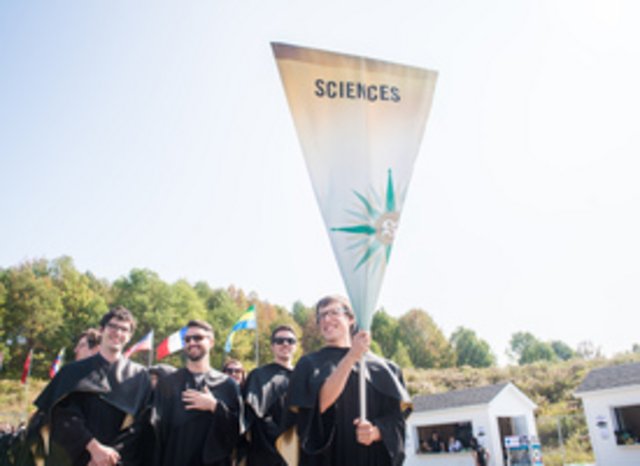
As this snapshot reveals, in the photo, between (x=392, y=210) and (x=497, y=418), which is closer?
(x=392, y=210)

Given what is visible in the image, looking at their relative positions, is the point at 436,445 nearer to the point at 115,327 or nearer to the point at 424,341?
the point at 115,327

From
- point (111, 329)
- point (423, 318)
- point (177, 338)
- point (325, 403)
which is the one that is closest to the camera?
point (325, 403)

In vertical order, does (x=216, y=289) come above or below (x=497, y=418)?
above

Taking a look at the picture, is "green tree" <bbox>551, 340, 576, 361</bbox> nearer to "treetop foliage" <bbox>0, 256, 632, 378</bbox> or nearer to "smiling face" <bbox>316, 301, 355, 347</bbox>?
"treetop foliage" <bbox>0, 256, 632, 378</bbox>

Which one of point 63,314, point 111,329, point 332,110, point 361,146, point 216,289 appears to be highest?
point 216,289

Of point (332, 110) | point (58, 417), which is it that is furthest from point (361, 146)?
point (58, 417)

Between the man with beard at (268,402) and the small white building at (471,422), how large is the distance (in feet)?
70.1

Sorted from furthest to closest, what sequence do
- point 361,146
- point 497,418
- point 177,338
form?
point 497,418 < point 177,338 < point 361,146

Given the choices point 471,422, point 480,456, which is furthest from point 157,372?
point 471,422

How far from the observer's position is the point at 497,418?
81.9 ft

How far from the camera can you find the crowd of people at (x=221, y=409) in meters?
3.84

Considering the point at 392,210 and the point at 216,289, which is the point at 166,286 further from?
the point at 392,210

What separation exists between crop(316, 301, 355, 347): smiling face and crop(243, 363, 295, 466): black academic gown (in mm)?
972

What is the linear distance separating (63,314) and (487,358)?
64.3m
